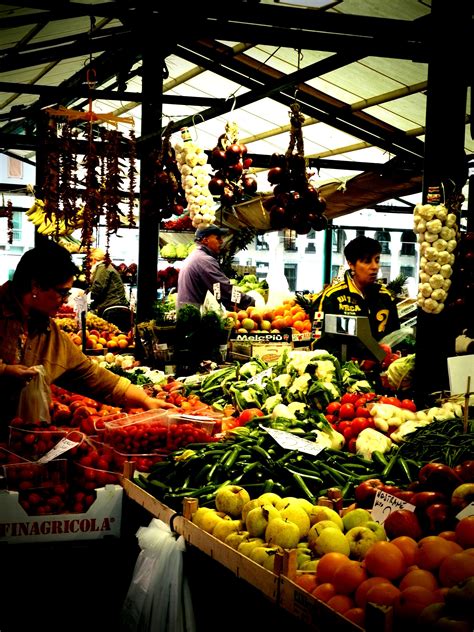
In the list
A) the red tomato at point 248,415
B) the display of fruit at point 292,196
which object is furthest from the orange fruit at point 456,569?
the display of fruit at point 292,196

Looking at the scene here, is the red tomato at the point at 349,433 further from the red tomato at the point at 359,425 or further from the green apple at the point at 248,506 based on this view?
the green apple at the point at 248,506

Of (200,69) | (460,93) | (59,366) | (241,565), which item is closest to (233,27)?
(460,93)

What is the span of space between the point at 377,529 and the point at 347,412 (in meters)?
2.00

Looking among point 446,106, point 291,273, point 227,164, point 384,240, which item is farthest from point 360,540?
point 291,273

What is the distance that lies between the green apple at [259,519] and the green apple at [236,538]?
30 mm

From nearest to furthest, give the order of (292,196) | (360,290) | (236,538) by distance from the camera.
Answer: (236,538) → (360,290) → (292,196)

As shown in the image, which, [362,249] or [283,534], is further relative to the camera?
[362,249]

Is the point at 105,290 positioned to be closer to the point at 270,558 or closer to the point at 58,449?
the point at 58,449

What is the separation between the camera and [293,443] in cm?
388

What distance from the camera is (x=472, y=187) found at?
20.7 ft

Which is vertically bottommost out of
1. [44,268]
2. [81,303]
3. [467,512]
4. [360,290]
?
[467,512]

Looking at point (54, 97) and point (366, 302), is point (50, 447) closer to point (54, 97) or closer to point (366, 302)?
point (366, 302)

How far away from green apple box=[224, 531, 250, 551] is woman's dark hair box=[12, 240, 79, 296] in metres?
1.69

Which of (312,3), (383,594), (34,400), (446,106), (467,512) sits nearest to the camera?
(383,594)
